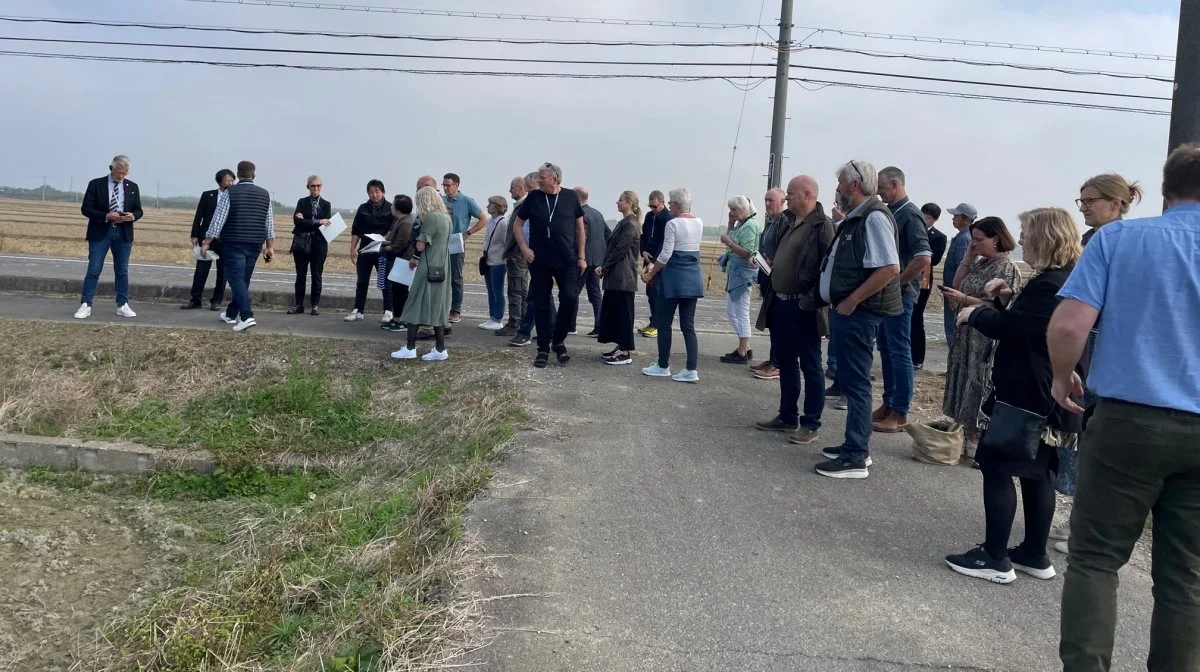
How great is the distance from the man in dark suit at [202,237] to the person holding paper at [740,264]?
594 centimetres

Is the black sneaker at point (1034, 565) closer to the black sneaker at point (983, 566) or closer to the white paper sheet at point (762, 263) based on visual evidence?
the black sneaker at point (983, 566)

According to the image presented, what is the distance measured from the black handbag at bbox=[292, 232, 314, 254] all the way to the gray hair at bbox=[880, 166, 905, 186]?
23.4 ft

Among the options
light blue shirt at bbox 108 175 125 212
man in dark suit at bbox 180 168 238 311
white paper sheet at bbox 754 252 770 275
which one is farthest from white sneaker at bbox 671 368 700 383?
light blue shirt at bbox 108 175 125 212

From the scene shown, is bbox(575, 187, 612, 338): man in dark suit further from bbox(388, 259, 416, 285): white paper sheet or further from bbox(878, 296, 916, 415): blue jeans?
bbox(878, 296, 916, 415): blue jeans

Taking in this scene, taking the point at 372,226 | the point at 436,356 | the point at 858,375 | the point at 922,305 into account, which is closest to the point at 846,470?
the point at 858,375

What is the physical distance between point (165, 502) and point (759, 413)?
447 centimetres

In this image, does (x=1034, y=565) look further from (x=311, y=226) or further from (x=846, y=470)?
(x=311, y=226)

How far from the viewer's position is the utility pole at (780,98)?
58.2 feet

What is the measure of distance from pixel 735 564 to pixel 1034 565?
1.42 meters

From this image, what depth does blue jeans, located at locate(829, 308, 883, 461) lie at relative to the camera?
5594mm

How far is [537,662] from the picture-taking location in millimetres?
3223

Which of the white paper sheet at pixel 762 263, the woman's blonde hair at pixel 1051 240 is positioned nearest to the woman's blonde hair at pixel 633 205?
the white paper sheet at pixel 762 263

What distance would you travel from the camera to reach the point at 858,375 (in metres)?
5.61

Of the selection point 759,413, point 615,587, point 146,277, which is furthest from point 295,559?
point 146,277
